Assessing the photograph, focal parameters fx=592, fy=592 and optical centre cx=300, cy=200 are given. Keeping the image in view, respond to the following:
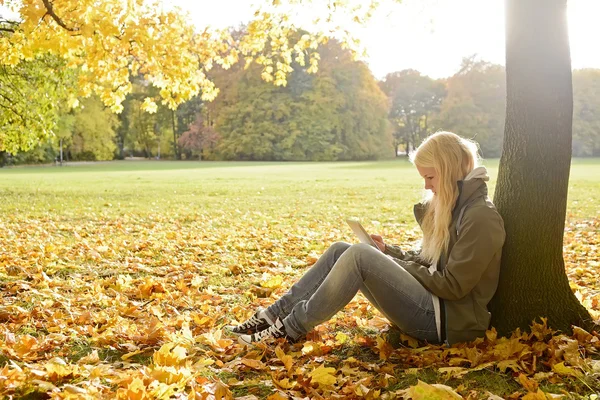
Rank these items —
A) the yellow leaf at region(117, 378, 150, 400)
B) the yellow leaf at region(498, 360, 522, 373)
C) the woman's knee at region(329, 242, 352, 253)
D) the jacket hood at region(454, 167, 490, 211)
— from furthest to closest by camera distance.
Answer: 1. the woman's knee at region(329, 242, 352, 253)
2. the jacket hood at region(454, 167, 490, 211)
3. the yellow leaf at region(498, 360, 522, 373)
4. the yellow leaf at region(117, 378, 150, 400)

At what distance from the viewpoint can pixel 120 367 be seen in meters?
3.48

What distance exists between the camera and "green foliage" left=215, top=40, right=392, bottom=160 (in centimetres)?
5638

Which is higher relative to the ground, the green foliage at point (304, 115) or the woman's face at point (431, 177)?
the green foliage at point (304, 115)

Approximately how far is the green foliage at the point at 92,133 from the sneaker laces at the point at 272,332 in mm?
51253

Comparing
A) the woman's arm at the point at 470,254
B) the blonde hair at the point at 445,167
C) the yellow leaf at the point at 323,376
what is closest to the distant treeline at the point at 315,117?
→ the blonde hair at the point at 445,167

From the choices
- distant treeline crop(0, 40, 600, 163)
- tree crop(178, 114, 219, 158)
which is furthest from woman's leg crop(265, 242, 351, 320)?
tree crop(178, 114, 219, 158)

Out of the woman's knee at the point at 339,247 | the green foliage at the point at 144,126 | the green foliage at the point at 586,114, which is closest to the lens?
the woman's knee at the point at 339,247

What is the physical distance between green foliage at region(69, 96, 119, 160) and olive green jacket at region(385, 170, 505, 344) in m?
51.9

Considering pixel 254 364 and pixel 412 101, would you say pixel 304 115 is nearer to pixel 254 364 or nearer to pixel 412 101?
pixel 412 101

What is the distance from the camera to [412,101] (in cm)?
6731

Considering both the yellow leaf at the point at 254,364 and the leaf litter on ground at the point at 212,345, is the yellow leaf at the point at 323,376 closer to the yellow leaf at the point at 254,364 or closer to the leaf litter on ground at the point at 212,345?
the leaf litter on ground at the point at 212,345

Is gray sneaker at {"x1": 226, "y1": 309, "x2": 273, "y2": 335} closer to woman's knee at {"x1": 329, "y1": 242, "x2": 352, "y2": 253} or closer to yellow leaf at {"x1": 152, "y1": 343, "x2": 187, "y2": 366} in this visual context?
woman's knee at {"x1": 329, "y1": 242, "x2": 352, "y2": 253}

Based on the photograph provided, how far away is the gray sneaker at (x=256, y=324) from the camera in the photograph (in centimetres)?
405

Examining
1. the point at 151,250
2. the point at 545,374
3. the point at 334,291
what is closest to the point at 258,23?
the point at 151,250
